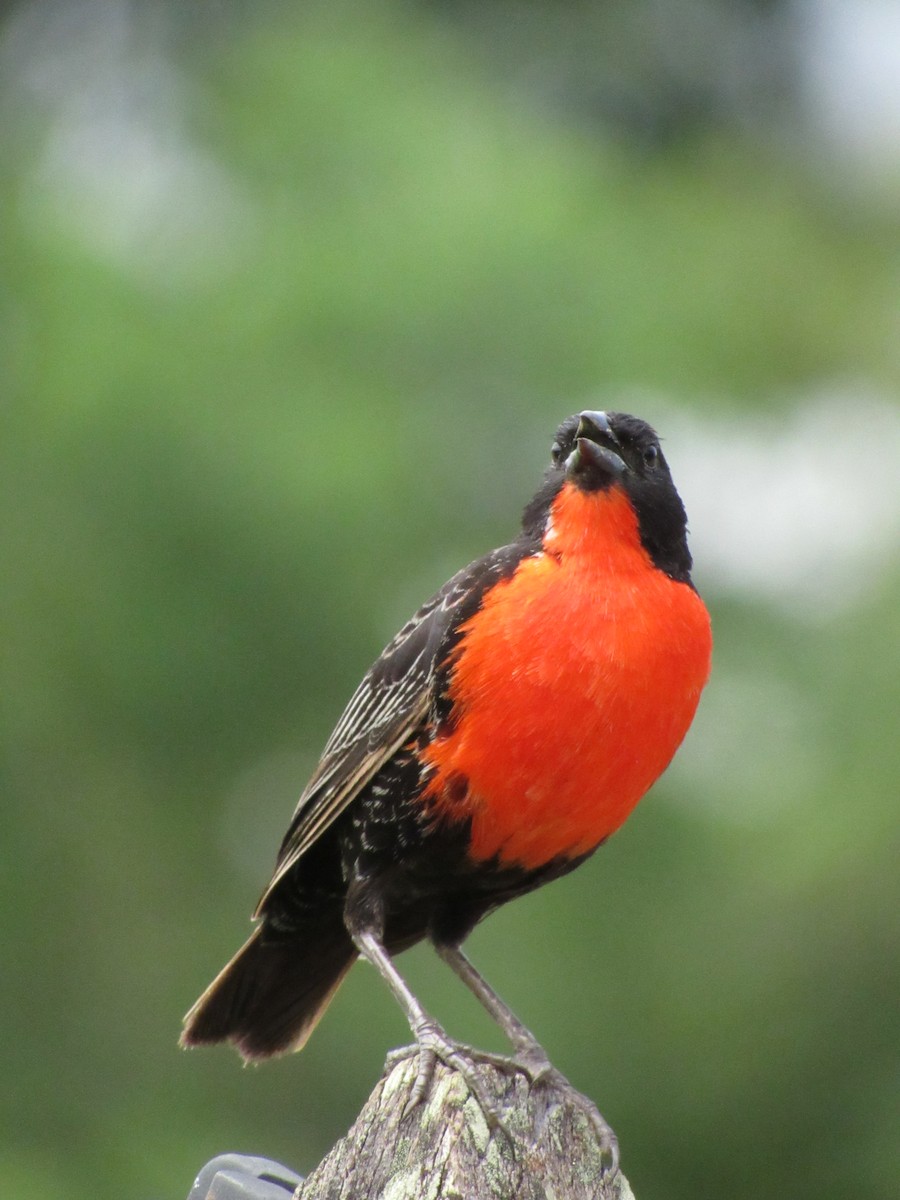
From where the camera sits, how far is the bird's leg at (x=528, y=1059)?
3375 millimetres

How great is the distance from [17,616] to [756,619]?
2.35 m

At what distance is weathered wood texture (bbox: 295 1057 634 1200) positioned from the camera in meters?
2.81

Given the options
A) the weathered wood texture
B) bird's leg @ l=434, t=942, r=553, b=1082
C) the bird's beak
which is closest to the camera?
the weathered wood texture

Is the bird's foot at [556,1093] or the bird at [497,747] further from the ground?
the bird at [497,747]

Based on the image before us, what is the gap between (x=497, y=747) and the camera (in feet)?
12.1

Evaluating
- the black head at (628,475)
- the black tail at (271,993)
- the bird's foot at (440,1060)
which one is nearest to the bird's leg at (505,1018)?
the bird's foot at (440,1060)

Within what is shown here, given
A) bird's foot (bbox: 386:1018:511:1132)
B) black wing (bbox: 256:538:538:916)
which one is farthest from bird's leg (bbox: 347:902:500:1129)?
black wing (bbox: 256:538:538:916)

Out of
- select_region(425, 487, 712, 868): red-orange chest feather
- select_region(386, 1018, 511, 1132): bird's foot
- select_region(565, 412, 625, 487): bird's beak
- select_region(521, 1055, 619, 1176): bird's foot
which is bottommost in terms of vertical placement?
select_region(521, 1055, 619, 1176): bird's foot

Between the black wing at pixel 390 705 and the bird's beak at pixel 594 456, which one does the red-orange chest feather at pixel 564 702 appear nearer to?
the black wing at pixel 390 705

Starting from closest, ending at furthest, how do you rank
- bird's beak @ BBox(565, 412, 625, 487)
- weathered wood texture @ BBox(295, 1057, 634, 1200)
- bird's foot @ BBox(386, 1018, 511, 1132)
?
weathered wood texture @ BBox(295, 1057, 634, 1200) → bird's foot @ BBox(386, 1018, 511, 1132) → bird's beak @ BBox(565, 412, 625, 487)

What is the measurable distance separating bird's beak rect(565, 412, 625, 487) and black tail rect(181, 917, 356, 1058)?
4.47 ft

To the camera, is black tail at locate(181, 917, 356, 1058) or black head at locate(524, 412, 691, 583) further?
black tail at locate(181, 917, 356, 1058)

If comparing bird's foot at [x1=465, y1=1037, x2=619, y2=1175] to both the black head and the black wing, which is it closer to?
the black wing

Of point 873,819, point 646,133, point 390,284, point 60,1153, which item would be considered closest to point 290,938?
point 60,1153
